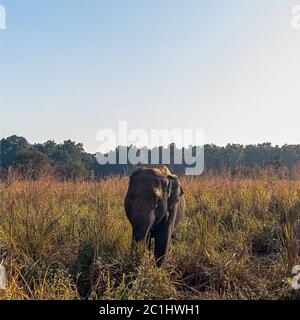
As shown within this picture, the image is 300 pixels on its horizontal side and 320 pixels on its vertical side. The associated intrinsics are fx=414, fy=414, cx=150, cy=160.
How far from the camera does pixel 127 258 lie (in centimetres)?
486

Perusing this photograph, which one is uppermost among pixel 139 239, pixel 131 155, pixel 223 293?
pixel 131 155

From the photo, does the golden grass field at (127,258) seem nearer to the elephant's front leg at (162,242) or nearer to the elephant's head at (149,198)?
the elephant's front leg at (162,242)

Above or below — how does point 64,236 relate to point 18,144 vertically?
below

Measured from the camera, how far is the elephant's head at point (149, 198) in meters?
4.88

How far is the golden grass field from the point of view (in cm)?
427

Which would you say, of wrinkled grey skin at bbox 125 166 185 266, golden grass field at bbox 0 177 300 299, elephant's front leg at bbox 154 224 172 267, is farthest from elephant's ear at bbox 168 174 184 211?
golden grass field at bbox 0 177 300 299

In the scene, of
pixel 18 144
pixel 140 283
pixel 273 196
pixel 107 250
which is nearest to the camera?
pixel 140 283

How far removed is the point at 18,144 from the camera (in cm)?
3891

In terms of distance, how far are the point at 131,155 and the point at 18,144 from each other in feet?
97.9

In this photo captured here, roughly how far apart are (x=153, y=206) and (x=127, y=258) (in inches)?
27.5
